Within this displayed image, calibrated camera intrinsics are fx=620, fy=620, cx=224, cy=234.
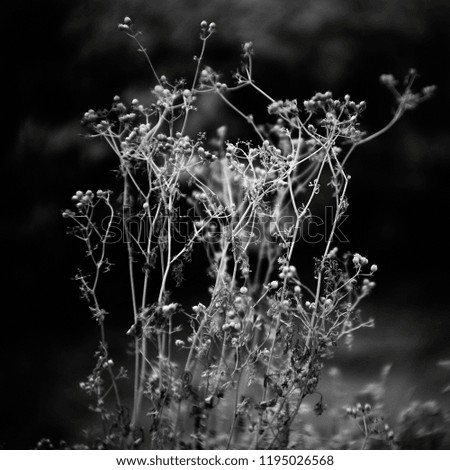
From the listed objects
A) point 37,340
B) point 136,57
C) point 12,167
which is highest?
point 136,57

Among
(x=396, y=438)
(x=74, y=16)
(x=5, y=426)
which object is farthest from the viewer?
(x=74, y=16)

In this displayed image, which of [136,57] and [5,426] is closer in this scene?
[5,426]

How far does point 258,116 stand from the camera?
6.76 feet

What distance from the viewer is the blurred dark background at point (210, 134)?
1900 mm

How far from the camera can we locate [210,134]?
2.07 metres

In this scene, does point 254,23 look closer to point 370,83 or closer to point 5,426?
point 370,83

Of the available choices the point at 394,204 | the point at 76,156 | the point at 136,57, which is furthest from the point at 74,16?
the point at 394,204

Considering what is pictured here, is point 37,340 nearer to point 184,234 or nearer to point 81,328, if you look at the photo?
point 81,328

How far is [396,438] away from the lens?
162cm

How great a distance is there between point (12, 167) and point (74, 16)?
1.83ft

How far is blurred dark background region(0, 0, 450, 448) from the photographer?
74.8 inches

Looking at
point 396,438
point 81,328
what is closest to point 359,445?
point 396,438

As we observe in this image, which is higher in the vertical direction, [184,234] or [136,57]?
[136,57]

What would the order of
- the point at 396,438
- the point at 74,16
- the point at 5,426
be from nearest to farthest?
the point at 396,438
the point at 5,426
the point at 74,16
